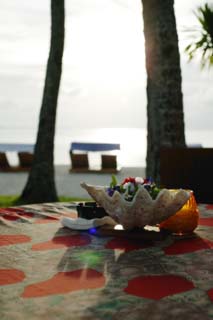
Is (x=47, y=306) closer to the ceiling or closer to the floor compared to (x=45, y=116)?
closer to the floor

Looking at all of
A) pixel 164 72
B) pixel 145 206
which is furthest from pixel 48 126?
pixel 145 206

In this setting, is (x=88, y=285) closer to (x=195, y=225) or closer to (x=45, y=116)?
(x=195, y=225)

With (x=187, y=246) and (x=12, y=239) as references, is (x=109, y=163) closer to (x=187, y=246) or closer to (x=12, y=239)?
(x=12, y=239)

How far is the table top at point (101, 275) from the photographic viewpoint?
1025mm

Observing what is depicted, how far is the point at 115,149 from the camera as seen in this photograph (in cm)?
1493

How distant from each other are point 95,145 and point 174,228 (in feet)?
43.6

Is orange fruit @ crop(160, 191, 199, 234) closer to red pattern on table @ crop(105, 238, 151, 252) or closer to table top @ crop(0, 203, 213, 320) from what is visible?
table top @ crop(0, 203, 213, 320)

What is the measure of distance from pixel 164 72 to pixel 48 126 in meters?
3.36

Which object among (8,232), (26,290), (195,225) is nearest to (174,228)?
(195,225)

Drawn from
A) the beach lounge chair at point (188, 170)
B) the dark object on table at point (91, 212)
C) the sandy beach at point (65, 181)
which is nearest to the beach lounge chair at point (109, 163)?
the sandy beach at point (65, 181)

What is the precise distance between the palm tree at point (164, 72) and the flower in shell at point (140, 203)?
326cm

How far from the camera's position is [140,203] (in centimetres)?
164

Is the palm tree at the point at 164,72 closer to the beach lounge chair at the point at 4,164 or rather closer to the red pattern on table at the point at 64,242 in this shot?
the red pattern on table at the point at 64,242

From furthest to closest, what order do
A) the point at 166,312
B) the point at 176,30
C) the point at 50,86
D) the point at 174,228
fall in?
the point at 50,86, the point at 176,30, the point at 174,228, the point at 166,312
